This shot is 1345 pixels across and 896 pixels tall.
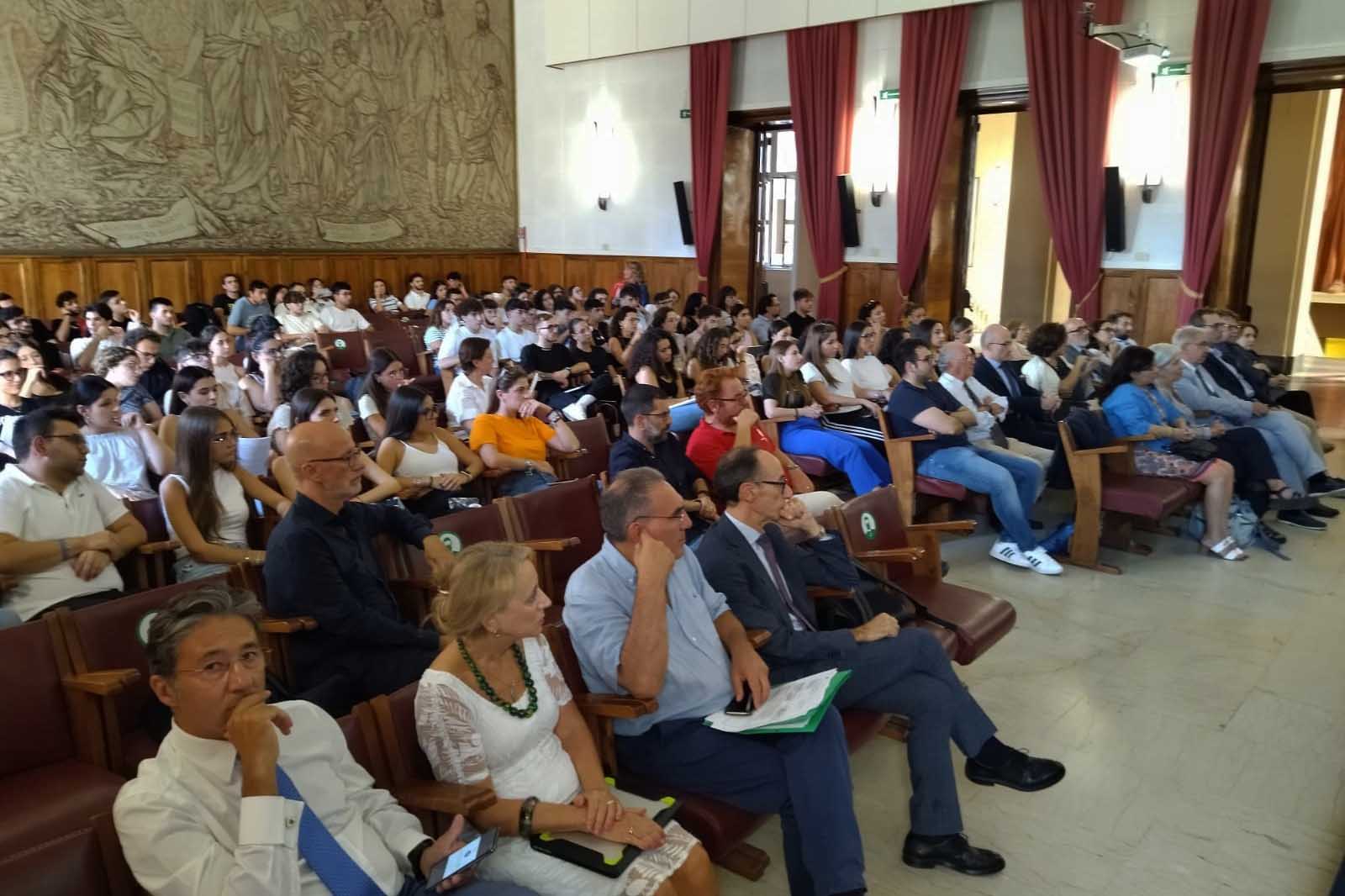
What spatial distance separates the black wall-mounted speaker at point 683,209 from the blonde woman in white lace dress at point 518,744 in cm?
1105

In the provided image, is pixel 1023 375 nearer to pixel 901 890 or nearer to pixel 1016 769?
pixel 1016 769

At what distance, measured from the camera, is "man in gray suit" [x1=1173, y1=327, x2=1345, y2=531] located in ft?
19.3

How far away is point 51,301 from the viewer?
32.5ft

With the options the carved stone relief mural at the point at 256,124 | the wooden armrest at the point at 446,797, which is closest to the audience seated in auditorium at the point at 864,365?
the wooden armrest at the point at 446,797

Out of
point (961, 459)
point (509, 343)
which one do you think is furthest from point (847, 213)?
point (961, 459)

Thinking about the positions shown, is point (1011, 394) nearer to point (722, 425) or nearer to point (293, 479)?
point (722, 425)

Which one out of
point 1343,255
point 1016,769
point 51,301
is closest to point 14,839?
point 1016,769

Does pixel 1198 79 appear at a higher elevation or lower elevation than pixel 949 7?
lower

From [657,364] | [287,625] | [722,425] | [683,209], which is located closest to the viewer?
[287,625]

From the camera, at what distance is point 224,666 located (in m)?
1.68

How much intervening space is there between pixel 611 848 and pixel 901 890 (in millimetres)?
990

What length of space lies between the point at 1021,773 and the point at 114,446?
3858 mm

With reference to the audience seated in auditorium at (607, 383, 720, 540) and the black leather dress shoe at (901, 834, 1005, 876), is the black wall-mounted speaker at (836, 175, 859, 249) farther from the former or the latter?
the black leather dress shoe at (901, 834, 1005, 876)

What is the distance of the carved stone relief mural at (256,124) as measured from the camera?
9633mm
